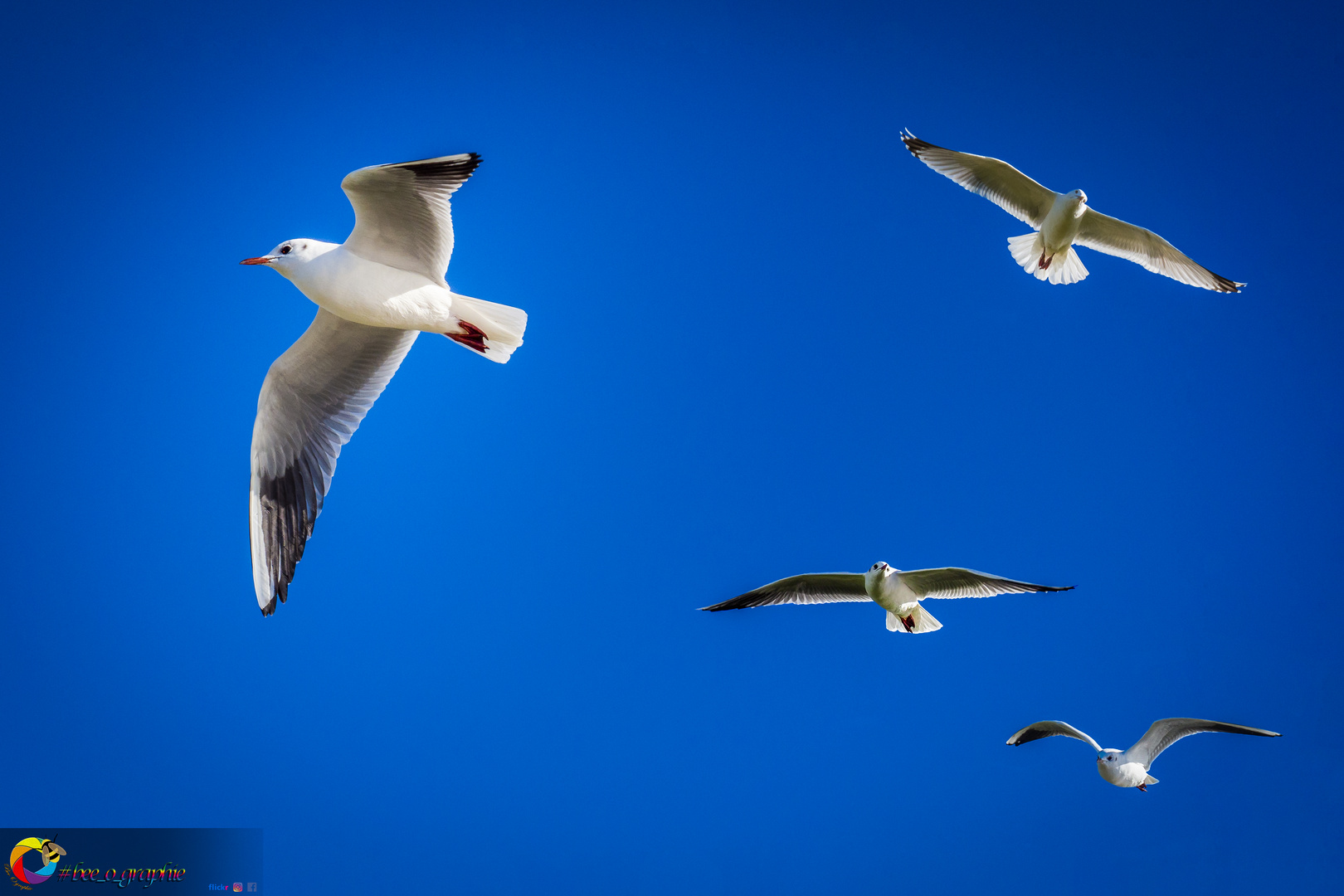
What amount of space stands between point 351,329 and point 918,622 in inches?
127

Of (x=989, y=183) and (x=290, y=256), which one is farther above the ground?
(x=989, y=183)

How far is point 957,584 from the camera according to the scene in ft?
20.0

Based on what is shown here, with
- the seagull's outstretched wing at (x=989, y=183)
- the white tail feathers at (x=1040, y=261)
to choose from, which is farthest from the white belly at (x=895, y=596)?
the seagull's outstretched wing at (x=989, y=183)

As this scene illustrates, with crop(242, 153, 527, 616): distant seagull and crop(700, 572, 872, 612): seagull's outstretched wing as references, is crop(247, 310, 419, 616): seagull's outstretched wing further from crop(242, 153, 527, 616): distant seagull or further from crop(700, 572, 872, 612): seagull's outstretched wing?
crop(700, 572, 872, 612): seagull's outstretched wing

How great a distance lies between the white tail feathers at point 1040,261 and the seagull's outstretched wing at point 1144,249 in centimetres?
13

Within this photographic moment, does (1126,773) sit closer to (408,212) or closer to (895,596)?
(895,596)

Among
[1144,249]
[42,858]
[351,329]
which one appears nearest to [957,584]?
[1144,249]

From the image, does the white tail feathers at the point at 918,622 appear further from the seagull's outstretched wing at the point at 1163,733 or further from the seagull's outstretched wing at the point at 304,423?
the seagull's outstretched wing at the point at 304,423

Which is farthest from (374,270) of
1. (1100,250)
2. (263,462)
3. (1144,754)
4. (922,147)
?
(1144,754)

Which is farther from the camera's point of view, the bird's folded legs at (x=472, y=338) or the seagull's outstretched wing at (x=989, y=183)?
the seagull's outstretched wing at (x=989, y=183)

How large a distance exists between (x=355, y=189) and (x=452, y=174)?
0.40m

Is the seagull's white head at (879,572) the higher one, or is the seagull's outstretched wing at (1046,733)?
the seagull's white head at (879,572)

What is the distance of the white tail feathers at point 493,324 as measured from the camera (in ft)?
15.8

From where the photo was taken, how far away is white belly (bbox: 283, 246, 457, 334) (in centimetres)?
471
